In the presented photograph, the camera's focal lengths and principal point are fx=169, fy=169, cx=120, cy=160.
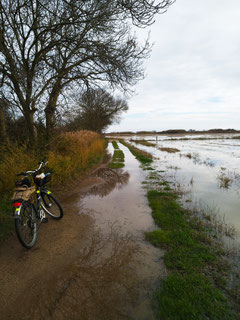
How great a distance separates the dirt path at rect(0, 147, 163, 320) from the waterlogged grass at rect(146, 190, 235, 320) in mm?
231

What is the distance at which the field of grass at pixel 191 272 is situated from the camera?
6.77 feet

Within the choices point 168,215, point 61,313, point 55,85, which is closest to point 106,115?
point 55,85

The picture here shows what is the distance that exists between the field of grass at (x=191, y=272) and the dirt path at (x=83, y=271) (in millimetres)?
230

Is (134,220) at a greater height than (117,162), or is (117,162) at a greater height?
(117,162)

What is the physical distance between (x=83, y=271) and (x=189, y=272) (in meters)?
1.68

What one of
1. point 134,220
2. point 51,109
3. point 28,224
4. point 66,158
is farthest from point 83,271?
point 51,109

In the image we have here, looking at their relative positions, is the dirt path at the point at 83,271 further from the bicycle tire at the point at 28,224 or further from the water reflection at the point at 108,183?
the water reflection at the point at 108,183

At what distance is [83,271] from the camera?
2.72m

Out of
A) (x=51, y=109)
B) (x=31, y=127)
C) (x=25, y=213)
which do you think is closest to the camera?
(x=25, y=213)

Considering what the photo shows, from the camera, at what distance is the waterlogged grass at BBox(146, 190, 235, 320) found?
2.06 m

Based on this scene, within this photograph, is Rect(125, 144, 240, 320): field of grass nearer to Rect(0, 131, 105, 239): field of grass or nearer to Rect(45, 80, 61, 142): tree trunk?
Rect(0, 131, 105, 239): field of grass

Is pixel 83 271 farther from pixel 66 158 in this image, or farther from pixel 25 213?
pixel 66 158

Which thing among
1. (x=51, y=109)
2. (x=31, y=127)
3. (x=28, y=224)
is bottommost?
(x=28, y=224)

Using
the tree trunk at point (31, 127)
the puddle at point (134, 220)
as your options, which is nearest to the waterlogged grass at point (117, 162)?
the puddle at point (134, 220)
